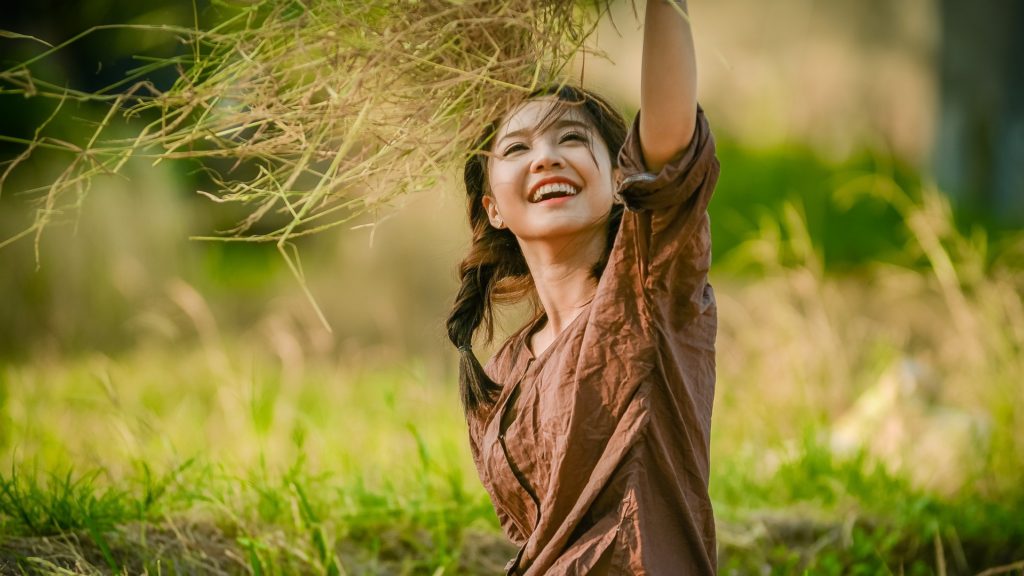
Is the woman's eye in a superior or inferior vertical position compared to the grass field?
superior

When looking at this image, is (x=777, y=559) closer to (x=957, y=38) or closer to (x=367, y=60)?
(x=367, y=60)

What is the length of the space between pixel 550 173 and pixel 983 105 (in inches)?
271

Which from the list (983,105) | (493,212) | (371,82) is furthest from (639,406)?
(983,105)

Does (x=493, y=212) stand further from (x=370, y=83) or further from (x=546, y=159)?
(x=370, y=83)

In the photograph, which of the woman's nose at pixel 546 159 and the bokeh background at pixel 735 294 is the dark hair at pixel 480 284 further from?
the woman's nose at pixel 546 159

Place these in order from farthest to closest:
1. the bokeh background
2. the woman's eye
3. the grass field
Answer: the bokeh background → the grass field → the woman's eye

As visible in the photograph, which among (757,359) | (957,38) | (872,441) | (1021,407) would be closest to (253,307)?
(757,359)

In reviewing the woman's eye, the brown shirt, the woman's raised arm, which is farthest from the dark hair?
the woman's raised arm

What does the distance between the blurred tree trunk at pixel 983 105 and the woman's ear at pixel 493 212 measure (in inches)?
253

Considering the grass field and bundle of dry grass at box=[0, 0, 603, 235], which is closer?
bundle of dry grass at box=[0, 0, 603, 235]

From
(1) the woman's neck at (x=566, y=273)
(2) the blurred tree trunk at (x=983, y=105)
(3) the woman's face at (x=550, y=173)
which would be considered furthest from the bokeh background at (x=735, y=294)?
(1) the woman's neck at (x=566, y=273)

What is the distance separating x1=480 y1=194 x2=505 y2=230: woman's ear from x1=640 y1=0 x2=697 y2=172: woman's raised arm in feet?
1.64

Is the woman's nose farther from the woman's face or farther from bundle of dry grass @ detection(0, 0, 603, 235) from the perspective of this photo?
bundle of dry grass @ detection(0, 0, 603, 235)

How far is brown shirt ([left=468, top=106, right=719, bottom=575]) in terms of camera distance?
1.63 m
